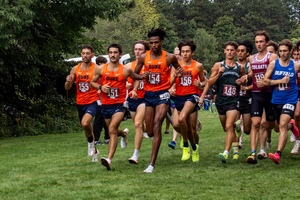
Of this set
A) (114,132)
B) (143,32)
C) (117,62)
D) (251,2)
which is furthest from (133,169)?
(251,2)

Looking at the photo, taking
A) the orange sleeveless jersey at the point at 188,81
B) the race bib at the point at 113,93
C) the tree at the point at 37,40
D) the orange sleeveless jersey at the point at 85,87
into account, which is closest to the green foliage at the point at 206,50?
the tree at the point at 37,40

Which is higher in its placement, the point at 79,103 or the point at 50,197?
the point at 79,103

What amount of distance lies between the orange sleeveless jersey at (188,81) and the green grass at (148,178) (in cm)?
135

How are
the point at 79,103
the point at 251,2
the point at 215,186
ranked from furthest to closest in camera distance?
the point at 251,2 → the point at 79,103 → the point at 215,186

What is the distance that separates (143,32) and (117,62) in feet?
207

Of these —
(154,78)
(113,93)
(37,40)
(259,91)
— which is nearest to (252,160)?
(259,91)

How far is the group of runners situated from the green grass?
1.16 feet

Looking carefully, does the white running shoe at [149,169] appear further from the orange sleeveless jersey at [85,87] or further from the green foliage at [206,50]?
the green foliage at [206,50]

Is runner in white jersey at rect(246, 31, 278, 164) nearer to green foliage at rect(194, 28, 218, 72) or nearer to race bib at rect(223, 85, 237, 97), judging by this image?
race bib at rect(223, 85, 237, 97)

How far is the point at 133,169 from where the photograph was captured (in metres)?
10.2

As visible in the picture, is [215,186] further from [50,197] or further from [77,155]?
[77,155]

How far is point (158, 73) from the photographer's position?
10258 millimetres

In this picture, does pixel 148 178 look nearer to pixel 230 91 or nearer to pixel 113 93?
pixel 113 93

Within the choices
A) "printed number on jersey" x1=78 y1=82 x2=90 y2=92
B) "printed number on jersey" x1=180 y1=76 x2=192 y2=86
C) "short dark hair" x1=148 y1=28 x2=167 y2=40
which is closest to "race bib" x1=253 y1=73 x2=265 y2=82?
"printed number on jersey" x1=180 y1=76 x2=192 y2=86
